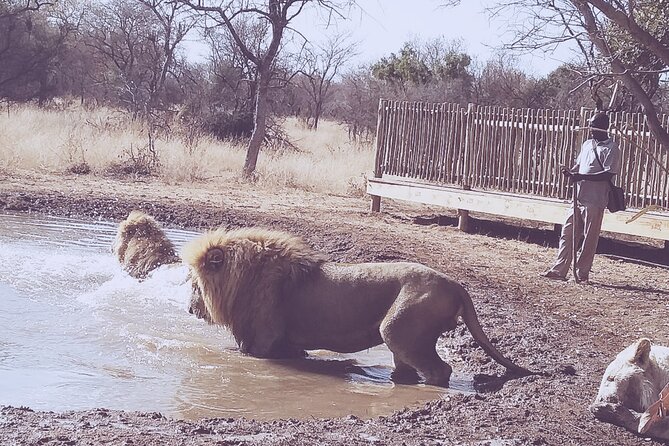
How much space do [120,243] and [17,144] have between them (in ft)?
41.9

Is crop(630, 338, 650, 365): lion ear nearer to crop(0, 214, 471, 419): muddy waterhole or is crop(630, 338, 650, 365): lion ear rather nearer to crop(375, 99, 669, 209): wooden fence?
crop(0, 214, 471, 419): muddy waterhole

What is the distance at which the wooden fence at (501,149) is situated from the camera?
14820 mm

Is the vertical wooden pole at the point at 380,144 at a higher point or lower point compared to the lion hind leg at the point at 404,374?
higher

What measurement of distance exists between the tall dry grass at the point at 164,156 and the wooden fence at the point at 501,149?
3073 millimetres

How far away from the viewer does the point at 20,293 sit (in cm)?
1038

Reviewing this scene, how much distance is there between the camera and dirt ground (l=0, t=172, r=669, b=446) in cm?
577

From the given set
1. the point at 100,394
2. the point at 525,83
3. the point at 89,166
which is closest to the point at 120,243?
the point at 100,394

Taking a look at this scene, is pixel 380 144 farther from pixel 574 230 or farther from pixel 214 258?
pixel 214 258

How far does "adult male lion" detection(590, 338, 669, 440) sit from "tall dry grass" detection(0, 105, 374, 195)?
15938mm

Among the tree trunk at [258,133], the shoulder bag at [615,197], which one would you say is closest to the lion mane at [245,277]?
the shoulder bag at [615,197]

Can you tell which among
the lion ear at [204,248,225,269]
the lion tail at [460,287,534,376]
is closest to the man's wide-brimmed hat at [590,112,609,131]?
the lion tail at [460,287,534,376]

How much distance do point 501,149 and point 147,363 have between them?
10.3 m

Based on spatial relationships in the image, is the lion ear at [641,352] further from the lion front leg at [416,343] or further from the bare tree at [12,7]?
the bare tree at [12,7]

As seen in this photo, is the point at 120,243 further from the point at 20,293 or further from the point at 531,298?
the point at 531,298
